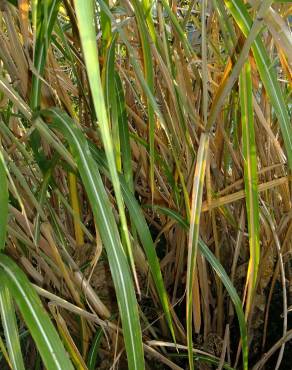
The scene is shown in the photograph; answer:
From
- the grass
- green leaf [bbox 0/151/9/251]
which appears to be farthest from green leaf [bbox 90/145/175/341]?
green leaf [bbox 0/151/9/251]

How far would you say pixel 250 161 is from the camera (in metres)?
0.49

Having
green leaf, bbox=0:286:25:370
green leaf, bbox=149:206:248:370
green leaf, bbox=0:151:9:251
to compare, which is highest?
green leaf, bbox=0:151:9:251

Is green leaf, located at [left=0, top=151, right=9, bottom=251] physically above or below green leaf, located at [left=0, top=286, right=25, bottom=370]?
above

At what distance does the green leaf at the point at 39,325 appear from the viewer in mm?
386

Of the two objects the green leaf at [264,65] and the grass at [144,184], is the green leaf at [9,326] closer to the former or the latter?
the grass at [144,184]

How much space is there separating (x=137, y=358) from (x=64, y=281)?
0.77 ft

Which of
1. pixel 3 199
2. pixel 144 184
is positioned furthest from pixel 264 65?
pixel 144 184

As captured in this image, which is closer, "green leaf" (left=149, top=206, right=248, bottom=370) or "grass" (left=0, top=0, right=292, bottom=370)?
"grass" (left=0, top=0, right=292, bottom=370)

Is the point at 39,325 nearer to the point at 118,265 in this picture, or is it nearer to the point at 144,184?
the point at 118,265

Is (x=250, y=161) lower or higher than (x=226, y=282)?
higher

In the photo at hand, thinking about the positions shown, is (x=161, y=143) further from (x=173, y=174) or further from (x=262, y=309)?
(x=262, y=309)

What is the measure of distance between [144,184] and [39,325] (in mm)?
352

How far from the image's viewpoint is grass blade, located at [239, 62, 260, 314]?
46 cm

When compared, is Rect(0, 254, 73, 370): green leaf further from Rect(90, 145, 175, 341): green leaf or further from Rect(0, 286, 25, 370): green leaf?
Rect(90, 145, 175, 341): green leaf
